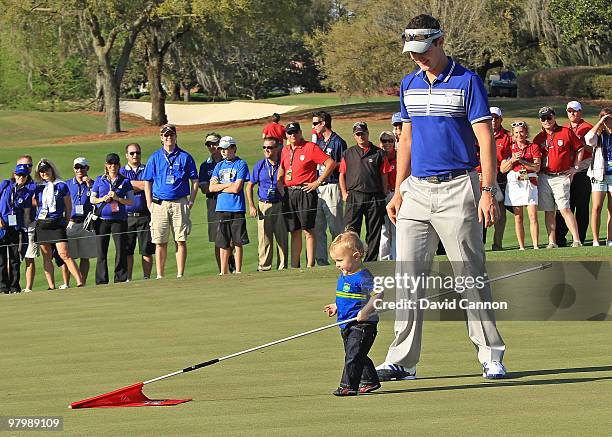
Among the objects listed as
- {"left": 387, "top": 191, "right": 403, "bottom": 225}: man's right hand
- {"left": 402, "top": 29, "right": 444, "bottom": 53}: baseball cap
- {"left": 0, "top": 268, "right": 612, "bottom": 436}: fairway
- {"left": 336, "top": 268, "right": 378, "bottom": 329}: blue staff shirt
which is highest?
{"left": 402, "top": 29, "right": 444, "bottom": 53}: baseball cap

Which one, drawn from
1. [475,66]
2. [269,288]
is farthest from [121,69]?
[269,288]

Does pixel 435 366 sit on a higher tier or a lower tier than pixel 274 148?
lower

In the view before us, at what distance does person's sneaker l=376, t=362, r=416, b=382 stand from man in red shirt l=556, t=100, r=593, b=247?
10.6 m

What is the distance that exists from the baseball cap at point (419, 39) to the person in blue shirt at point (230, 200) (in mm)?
9977

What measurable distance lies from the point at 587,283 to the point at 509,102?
38.3 metres

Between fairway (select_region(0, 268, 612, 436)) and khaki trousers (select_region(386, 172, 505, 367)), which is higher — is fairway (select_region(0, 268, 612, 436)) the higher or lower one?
the lower one

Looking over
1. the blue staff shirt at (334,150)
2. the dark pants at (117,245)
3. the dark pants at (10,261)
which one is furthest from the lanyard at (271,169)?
the dark pants at (10,261)

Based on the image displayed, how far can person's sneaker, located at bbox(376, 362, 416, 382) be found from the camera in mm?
8469

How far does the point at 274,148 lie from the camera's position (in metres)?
18.7

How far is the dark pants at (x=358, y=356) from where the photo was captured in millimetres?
7867

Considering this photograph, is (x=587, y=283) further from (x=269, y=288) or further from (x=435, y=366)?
(x=435, y=366)

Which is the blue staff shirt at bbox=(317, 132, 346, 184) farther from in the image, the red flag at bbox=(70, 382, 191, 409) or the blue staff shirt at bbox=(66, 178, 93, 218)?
the red flag at bbox=(70, 382, 191, 409)

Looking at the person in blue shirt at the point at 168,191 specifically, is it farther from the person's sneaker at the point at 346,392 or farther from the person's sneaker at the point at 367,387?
the person's sneaker at the point at 346,392

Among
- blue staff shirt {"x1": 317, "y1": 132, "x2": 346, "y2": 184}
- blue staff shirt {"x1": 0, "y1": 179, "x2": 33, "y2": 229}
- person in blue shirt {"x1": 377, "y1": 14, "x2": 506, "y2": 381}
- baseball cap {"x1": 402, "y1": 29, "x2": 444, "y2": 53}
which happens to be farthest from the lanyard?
baseball cap {"x1": 402, "y1": 29, "x2": 444, "y2": 53}
